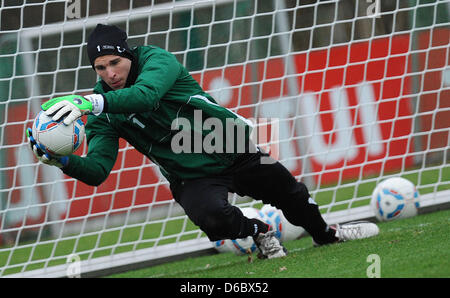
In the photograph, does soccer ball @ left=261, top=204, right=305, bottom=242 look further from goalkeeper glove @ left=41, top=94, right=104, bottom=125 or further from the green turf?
goalkeeper glove @ left=41, top=94, right=104, bottom=125

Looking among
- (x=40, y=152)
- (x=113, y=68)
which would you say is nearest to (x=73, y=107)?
(x=40, y=152)

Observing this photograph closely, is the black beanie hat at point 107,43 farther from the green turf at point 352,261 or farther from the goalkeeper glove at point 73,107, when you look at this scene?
the green turf at point 352,261

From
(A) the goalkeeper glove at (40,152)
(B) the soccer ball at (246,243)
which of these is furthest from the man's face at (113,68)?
(B) the soccer ball at (246,243)

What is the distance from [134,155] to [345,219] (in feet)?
6.59

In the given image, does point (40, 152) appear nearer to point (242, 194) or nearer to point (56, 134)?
point (56, 134)

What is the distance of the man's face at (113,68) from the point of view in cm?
372

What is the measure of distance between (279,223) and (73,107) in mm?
2164

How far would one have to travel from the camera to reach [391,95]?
7.28 metres

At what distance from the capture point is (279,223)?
5.06m

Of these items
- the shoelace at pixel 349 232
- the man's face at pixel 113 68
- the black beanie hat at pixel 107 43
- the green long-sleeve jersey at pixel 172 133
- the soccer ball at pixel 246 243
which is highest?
the black beanie hat at pixel 107 43

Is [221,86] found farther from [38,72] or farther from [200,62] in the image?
[38,72]

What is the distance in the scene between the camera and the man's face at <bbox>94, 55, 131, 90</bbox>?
372cm

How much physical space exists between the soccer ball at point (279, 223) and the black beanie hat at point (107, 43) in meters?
1.73

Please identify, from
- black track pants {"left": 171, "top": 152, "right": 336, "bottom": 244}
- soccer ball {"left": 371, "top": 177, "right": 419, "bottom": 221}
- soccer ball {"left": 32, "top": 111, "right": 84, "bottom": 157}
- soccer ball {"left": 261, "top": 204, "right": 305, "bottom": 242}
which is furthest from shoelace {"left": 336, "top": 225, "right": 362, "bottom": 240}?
soccer ball {"left": 32, "top": 111, "right": 84, "bottom": 157}
